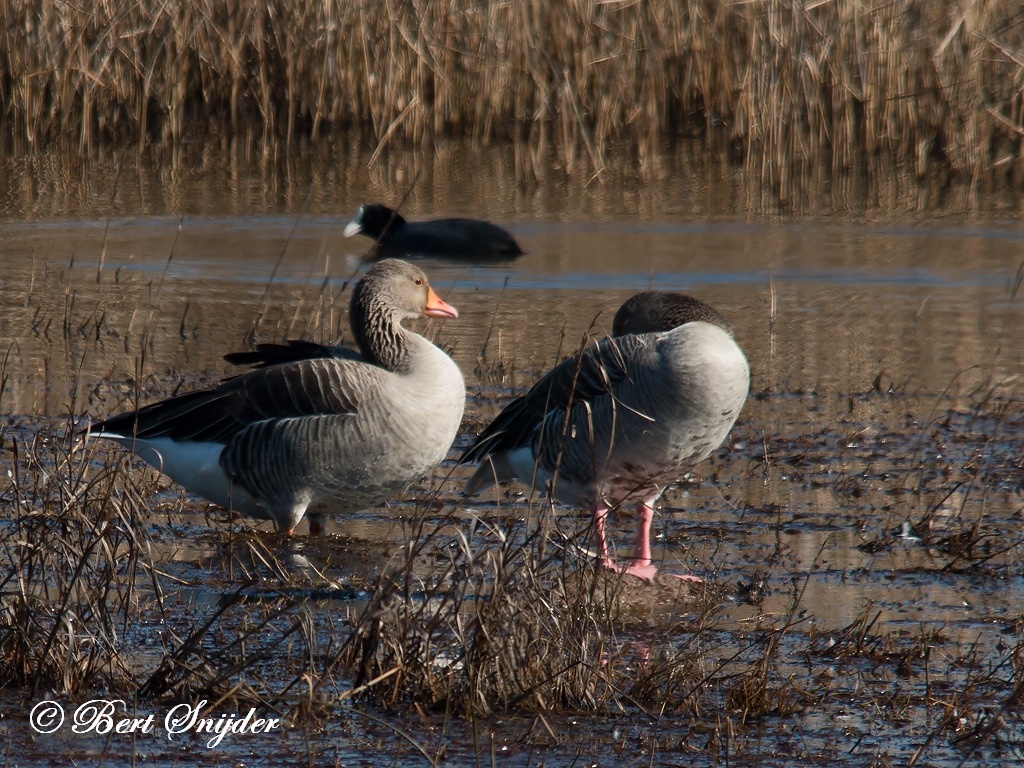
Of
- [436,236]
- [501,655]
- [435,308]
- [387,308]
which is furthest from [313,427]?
[436,236]

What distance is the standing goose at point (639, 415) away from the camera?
557 centimetres

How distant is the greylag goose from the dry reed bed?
214 centimetres

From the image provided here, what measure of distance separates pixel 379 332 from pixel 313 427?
610 millimetres

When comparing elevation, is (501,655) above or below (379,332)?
below

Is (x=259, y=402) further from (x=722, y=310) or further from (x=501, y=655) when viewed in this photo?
(x=722, y=310)

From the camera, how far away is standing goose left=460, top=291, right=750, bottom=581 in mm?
5574

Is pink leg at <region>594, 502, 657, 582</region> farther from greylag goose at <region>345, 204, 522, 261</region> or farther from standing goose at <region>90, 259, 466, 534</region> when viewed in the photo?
greylag goose at <region>345, 204, 522, 261</region>

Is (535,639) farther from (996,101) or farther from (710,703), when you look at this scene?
(996,101)

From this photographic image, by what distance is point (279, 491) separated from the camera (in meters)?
5.98

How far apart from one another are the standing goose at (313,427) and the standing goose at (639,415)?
335mm

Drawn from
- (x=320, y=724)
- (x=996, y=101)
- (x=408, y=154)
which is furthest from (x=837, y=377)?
(x=408, y=154)

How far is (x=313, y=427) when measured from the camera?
5938mm

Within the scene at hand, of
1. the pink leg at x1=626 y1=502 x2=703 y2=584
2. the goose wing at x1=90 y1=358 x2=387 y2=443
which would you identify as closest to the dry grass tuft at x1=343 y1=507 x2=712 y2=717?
the pink leg at x1=626 y1=502 x2=703 y2=584

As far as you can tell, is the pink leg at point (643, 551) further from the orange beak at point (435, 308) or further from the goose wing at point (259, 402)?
the orange beak at point (435, 308)
